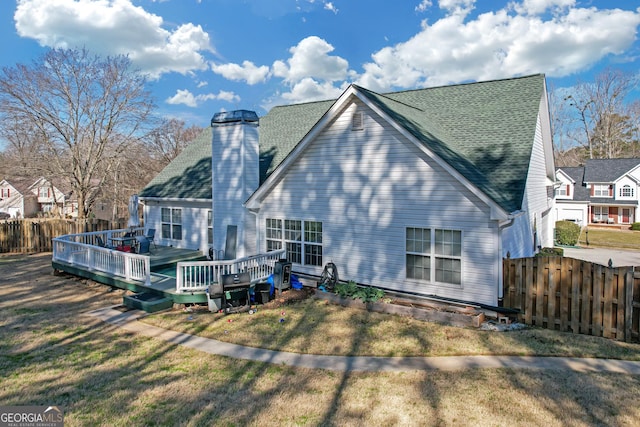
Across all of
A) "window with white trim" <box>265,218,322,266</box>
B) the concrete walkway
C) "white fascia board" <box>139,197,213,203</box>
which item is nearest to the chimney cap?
"white fascia board" <box>139,197,213,203</box>

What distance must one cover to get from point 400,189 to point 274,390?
6805 millimetres

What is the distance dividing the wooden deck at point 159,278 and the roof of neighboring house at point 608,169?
44845 mm

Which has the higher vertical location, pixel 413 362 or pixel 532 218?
pixel 532 218

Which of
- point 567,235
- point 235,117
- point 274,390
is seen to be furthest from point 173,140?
point 274,390

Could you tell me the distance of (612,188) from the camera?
139ft

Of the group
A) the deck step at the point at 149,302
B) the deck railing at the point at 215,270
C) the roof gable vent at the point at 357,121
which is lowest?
the deck step at the point at 149,302

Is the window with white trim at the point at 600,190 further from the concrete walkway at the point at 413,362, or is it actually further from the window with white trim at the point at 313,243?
the concrete walkway at the point at 413,362

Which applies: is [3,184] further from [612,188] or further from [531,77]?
[612,188]

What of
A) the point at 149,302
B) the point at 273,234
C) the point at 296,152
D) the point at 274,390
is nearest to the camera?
the point at 274,390

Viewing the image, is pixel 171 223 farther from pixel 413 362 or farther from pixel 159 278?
pixel 413 362

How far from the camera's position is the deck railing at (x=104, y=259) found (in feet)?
41.0

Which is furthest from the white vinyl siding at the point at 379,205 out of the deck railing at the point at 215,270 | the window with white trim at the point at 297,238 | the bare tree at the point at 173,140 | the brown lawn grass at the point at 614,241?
the bare tree at the point at 173,140

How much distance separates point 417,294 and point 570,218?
37.3 m

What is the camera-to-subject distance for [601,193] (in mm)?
43094
